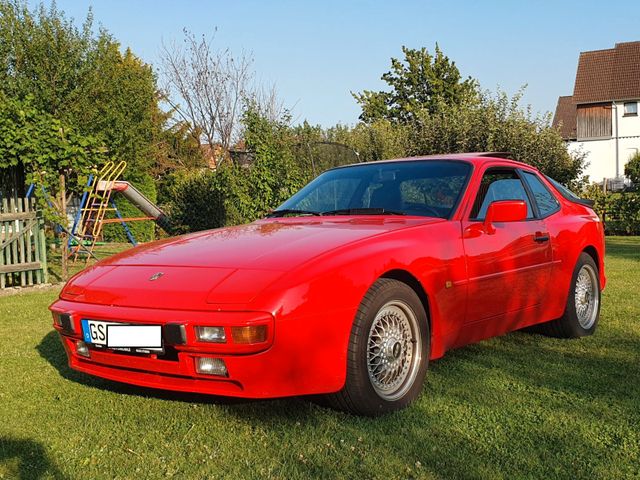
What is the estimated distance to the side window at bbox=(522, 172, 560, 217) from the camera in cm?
516

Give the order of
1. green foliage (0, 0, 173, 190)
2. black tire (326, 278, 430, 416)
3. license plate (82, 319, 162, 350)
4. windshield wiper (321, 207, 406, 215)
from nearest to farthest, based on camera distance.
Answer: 1. license plate (82, 319, 162, 350)
2. black tire (326, 278, 430, 416)
3. windshield wiper (321, 207, 406, 215)
4. green foliage (0, 0, 173, 190)

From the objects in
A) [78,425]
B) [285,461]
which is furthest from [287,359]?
[78,425]

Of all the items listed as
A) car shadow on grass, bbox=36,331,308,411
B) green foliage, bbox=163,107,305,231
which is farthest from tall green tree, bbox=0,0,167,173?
car shadow on grass, bbox=36,331,308,411

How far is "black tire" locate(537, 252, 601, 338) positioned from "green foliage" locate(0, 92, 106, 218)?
24.1 ft

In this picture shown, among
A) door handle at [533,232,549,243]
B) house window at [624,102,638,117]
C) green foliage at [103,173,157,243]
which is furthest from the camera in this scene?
house window at [624,102,638,117]

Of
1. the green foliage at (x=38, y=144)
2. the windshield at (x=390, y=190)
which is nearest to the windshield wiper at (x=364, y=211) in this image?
the windshield at (x=390, y=190)

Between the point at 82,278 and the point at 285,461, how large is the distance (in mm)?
1708

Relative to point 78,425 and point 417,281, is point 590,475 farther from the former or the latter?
point 78,425

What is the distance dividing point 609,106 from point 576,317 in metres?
45.5

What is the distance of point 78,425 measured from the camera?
3459 millimetres

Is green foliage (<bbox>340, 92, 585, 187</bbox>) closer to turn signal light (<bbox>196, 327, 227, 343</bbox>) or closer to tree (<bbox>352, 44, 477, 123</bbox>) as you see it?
turn signal light (<bbox>196, 327, 227, 343</bbox>)

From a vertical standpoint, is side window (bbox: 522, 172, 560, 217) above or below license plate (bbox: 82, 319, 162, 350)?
above

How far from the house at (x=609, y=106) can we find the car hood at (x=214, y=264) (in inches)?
1769

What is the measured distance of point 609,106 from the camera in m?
46.1
